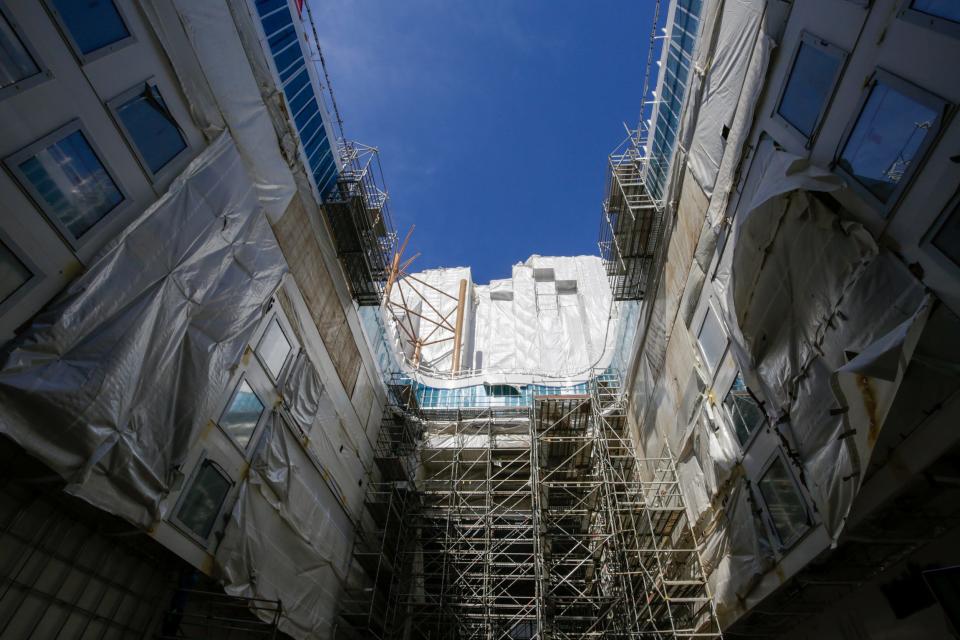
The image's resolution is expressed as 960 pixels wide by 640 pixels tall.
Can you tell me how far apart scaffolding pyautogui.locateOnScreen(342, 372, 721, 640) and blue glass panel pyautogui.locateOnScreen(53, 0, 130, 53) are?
37.4 feet

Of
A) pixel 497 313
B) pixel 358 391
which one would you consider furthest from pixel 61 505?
pixel 497 313

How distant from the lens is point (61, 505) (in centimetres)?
586

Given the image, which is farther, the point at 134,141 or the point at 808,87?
the point at 134,141

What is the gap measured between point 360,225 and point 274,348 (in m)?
4.64

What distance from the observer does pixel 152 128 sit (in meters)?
7.52

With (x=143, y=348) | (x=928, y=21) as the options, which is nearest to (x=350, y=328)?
(x=143, y=348)

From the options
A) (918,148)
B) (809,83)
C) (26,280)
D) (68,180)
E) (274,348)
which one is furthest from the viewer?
(274,348)

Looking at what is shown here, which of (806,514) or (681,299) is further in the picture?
(681,299)

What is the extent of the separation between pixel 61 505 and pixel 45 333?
7.00ft

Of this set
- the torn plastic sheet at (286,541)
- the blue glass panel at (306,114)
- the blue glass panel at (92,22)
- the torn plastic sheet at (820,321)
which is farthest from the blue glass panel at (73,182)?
the torn plastic sheet at (820,321)

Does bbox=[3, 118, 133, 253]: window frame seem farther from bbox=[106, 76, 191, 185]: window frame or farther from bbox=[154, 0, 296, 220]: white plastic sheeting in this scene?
bbox=[154, 0, 296, 220]: white plastic sheeting

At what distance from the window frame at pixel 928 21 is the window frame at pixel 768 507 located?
5.21m

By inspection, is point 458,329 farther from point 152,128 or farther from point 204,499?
point 152,128

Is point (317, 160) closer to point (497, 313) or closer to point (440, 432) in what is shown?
point (440, 432)
